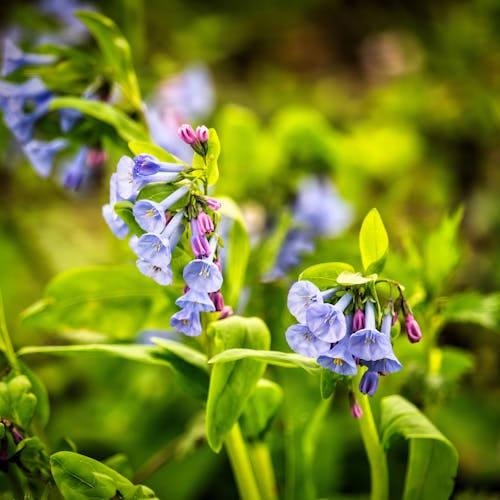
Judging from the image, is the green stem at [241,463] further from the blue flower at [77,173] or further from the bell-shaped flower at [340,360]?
the blue flower at [77,173]

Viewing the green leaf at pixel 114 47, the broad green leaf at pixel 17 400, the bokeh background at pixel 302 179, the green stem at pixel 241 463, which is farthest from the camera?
the bokeh background at pixel 302 179

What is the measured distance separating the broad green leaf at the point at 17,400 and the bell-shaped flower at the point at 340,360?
33cm

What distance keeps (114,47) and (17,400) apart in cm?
52

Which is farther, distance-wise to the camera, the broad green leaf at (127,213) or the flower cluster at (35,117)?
the flower cluster at (35,117)

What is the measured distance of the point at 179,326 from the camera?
0.67 metres

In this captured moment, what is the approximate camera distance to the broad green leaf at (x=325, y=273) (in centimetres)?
65

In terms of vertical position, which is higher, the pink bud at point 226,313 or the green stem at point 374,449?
the pink bud at point 226,313

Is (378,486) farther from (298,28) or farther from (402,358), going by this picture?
(298,28)

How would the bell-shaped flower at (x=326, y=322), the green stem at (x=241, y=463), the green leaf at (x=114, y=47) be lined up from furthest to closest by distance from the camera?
the green leaf at (x=114, y=47) < the green stem at (x=241, y=463) < the bell-shaped flower at (x=326, y=322)

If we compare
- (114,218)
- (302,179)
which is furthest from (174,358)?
(302,179)

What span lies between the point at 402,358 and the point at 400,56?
7.11ft

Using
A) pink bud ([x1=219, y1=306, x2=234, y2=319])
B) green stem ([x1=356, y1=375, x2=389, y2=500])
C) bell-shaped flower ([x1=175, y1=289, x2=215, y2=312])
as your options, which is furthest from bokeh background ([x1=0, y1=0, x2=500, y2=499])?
bell-shaped flower ([x1=175, y1=289, x2=215, y2=312])

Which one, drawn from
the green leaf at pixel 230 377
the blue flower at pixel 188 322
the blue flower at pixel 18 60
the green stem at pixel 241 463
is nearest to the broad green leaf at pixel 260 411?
the green stem at pixel 241 463

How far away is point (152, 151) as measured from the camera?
28.5 inches
